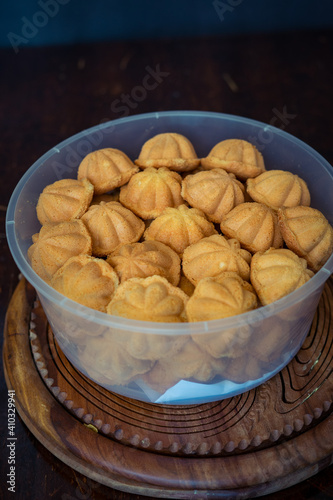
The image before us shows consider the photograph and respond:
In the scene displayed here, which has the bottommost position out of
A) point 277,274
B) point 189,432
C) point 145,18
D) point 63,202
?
point 189,432

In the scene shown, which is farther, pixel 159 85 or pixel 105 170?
pixel 159 85

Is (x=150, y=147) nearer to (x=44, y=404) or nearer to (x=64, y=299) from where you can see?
(x=64, y=299)

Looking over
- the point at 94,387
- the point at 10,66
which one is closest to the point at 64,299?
the point at 94,387

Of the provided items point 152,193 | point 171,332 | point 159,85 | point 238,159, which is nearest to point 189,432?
point 171,332

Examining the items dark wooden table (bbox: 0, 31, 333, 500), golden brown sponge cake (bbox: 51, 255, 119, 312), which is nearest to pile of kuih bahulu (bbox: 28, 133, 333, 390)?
golden brown sponge cake (bbox: 51, 255, 119, 312)
